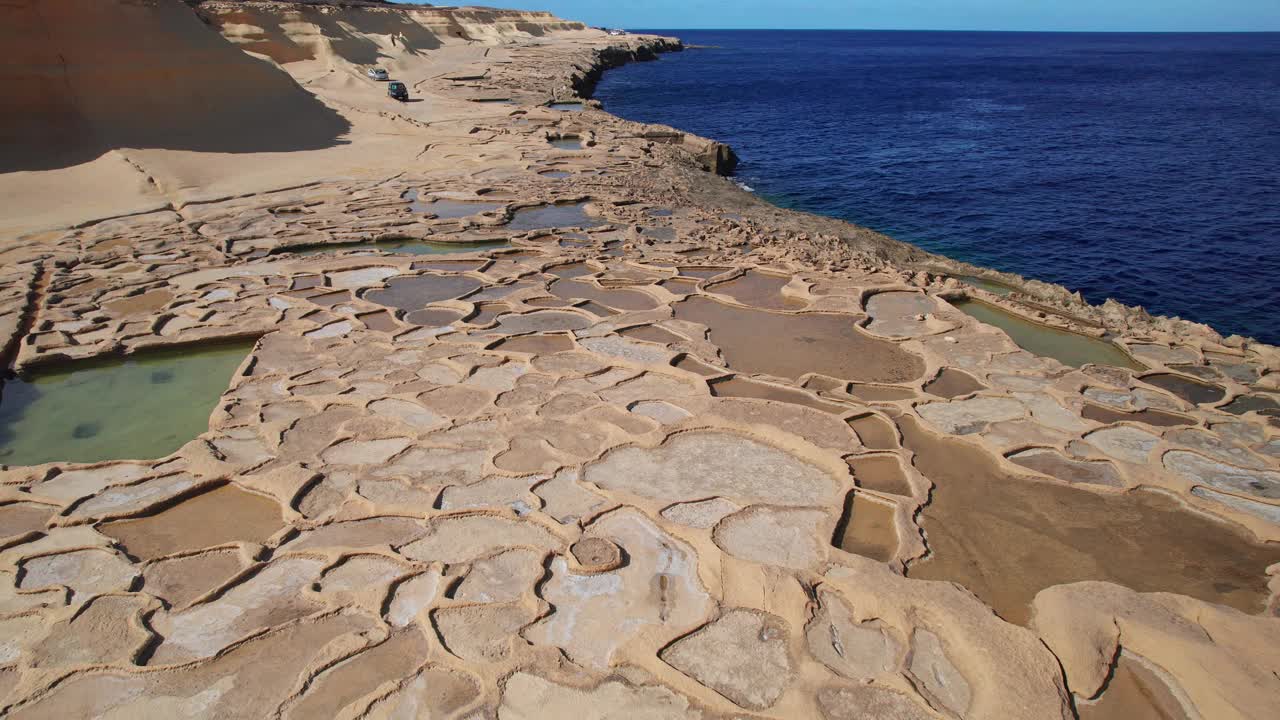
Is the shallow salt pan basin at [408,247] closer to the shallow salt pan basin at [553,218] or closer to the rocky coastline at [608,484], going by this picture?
the rocky coastline at [608,484]

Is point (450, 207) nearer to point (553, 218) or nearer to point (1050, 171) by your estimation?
point (553, 218)

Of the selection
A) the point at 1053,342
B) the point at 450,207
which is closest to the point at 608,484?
the point at 1053,342

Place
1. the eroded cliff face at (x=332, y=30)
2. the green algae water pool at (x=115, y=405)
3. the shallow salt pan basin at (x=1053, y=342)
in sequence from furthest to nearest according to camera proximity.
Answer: the eroded cliff face at (x=332, y=30) < the shallow salt pan basin at (x=1053, y=342) < the green algae water pool at (x=115, y=405)

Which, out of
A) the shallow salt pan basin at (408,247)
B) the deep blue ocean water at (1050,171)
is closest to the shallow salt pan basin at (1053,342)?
the deep blue ocean water at (1050,171)

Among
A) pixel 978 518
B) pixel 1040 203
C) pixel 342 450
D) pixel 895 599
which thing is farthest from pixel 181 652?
pixel 1040 203

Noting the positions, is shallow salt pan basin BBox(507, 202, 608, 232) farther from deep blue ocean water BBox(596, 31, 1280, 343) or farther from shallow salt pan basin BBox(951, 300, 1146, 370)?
deep blue ocean water BBox(596, 31, 1280, 343)
